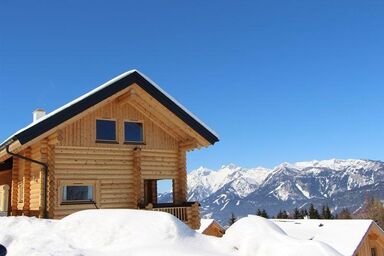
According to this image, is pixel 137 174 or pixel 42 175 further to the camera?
pixel 137 174

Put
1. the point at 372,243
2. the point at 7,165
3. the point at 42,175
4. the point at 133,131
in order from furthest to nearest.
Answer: the point at 372,243, the point at 7,165, the point at 133,131, the point at 42,175

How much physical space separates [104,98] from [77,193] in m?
3.74

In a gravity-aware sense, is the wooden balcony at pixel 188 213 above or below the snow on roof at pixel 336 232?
above

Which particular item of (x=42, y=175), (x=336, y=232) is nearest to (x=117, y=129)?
(x=42, y=175)

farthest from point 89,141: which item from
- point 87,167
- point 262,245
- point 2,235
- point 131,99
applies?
point 262,245

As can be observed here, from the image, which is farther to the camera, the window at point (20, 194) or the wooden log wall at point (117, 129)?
the window at point (20, 194)

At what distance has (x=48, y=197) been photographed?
17234 millimetres

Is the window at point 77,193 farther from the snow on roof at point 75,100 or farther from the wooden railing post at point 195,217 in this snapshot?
the wooden railing post at point 195,217

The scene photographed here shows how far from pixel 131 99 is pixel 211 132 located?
12.1ft

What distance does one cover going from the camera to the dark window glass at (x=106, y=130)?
1895 centimetres

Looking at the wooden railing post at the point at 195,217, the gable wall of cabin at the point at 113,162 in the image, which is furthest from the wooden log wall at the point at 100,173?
the wooden railing post at the point at 195,217

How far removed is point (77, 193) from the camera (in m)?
18.2

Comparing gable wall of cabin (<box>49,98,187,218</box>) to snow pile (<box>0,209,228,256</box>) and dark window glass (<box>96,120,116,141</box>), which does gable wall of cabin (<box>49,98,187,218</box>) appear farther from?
snow pile (<box>0,209,228,256</box>)

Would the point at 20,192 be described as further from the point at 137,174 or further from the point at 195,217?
the point at 195,217
